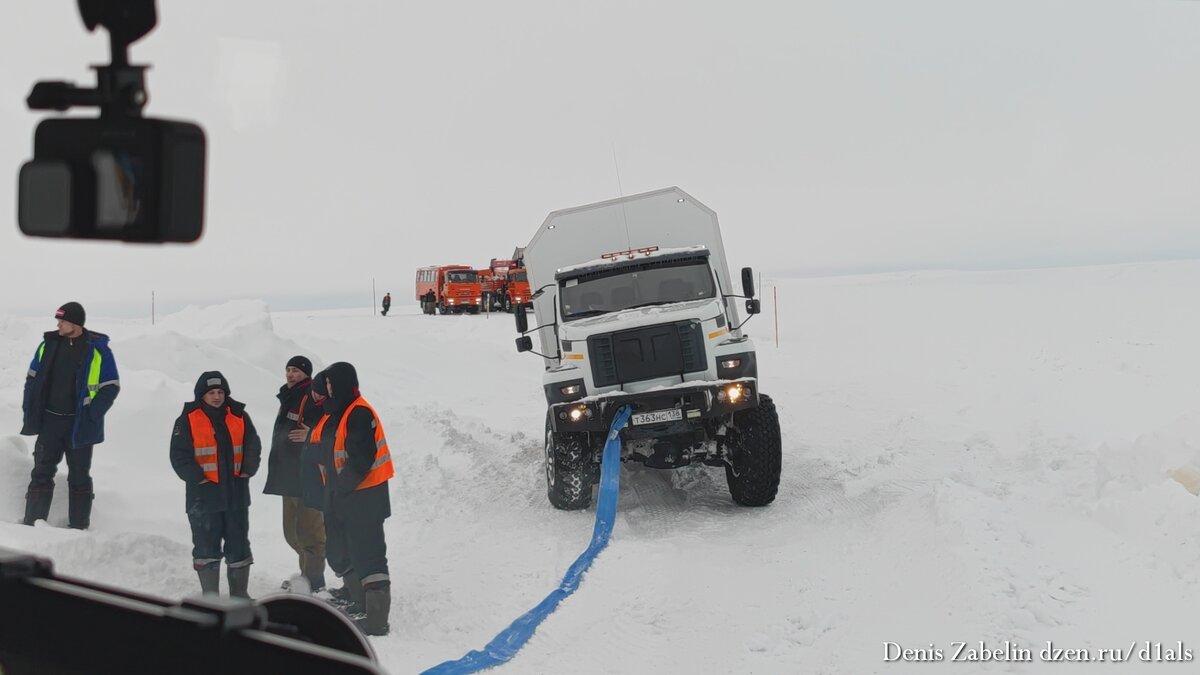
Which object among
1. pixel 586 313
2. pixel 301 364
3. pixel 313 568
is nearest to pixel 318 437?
pixel 301 364

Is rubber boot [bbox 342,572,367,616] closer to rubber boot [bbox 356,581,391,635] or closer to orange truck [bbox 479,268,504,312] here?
rubber boot [bbox 356,581,391,635]

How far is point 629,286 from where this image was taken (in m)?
9.53

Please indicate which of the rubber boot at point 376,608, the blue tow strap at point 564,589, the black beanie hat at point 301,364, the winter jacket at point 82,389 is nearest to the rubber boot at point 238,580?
the rubber boot at point 376,608

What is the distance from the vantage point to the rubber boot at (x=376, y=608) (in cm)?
582

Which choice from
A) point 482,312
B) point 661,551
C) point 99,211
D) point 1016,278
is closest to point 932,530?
point 661,551

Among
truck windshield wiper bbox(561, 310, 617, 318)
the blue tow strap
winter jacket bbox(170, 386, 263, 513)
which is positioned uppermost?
truck windshield wiper bbox(561, 310, 617, 318)

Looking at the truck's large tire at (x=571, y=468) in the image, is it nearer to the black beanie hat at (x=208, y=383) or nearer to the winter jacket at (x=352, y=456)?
the winter jacket at (x=352, y=456)

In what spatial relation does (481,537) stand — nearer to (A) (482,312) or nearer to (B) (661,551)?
(B) (661,551)

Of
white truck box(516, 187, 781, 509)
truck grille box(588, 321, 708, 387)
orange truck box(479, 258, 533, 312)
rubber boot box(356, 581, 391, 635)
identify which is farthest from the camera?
orange truck box(479, 258, 533, 312)

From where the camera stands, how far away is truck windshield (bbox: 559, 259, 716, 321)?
9.45 meters

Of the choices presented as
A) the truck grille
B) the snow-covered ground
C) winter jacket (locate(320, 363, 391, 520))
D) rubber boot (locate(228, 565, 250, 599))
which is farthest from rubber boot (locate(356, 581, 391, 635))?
the truck grille

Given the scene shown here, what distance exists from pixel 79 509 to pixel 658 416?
4.81 meters

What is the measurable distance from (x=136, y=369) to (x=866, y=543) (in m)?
9.17

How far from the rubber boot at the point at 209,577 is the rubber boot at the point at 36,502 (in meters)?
1.73
